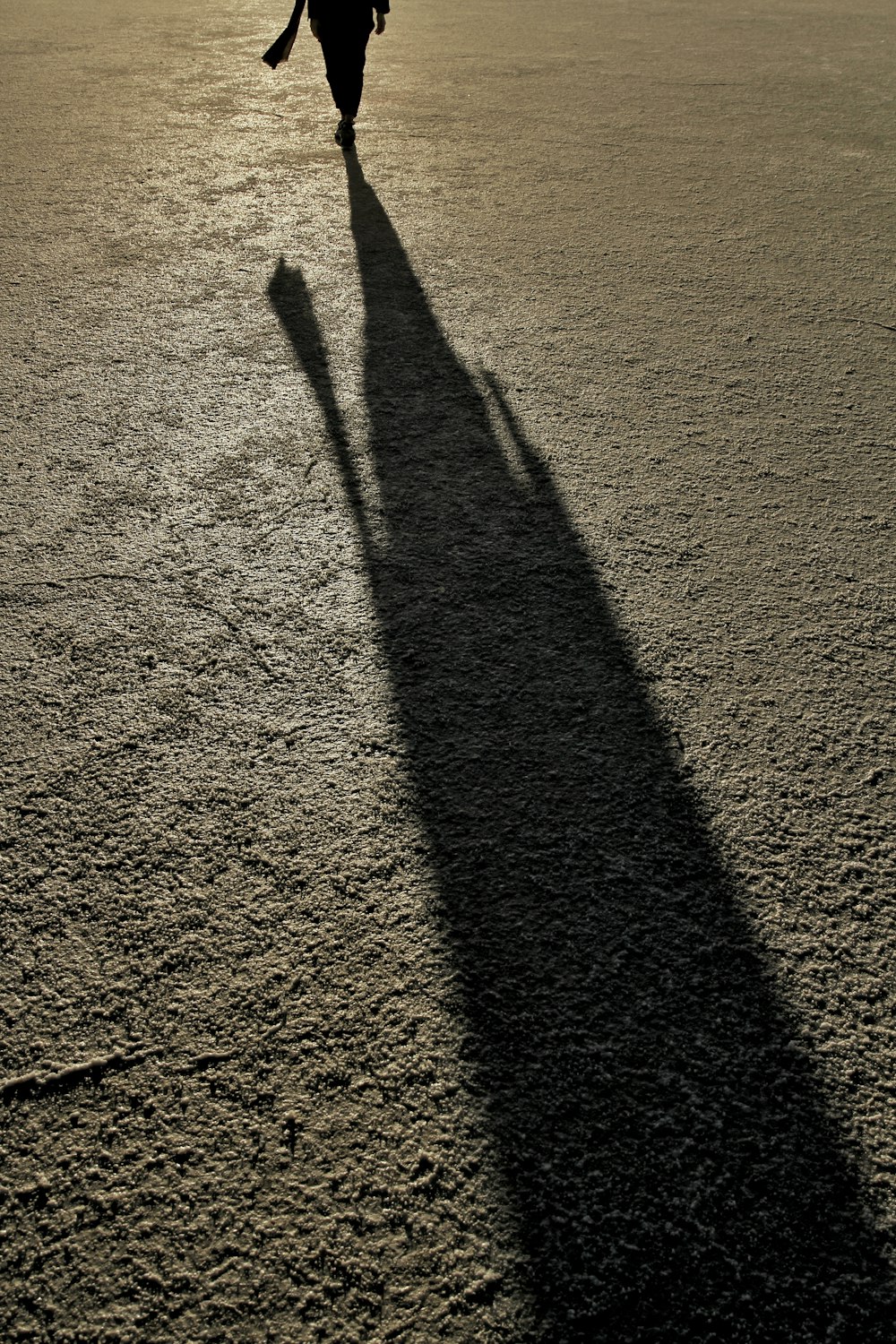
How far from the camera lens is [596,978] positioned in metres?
1.70

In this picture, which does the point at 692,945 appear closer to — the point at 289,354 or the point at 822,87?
the point at 289,354

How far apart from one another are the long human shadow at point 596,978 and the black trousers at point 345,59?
4.63 m

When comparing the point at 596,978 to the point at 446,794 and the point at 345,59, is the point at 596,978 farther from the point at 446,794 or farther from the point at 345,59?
the point at 345,59

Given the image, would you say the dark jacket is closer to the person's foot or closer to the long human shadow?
the person's foot

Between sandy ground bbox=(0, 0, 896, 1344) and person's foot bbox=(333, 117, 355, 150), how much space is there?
190 cm

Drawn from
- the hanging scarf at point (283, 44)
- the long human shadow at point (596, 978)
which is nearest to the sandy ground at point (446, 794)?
the long human shadow at point (596, 978)

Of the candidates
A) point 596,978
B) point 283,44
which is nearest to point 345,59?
point 283,44

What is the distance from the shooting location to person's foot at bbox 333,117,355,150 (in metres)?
6.15

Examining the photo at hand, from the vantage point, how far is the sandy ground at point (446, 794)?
1374 millimetres

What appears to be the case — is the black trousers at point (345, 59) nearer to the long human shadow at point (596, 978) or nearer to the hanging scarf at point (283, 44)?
the hanging scarf at point (283, 44)

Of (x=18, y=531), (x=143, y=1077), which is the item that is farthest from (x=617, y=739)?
(x=18, y=531)

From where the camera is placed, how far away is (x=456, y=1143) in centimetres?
147

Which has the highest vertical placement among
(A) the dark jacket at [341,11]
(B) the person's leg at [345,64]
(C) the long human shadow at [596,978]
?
(A) the dark jacket at [341,11]

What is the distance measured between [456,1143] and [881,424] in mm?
3072
